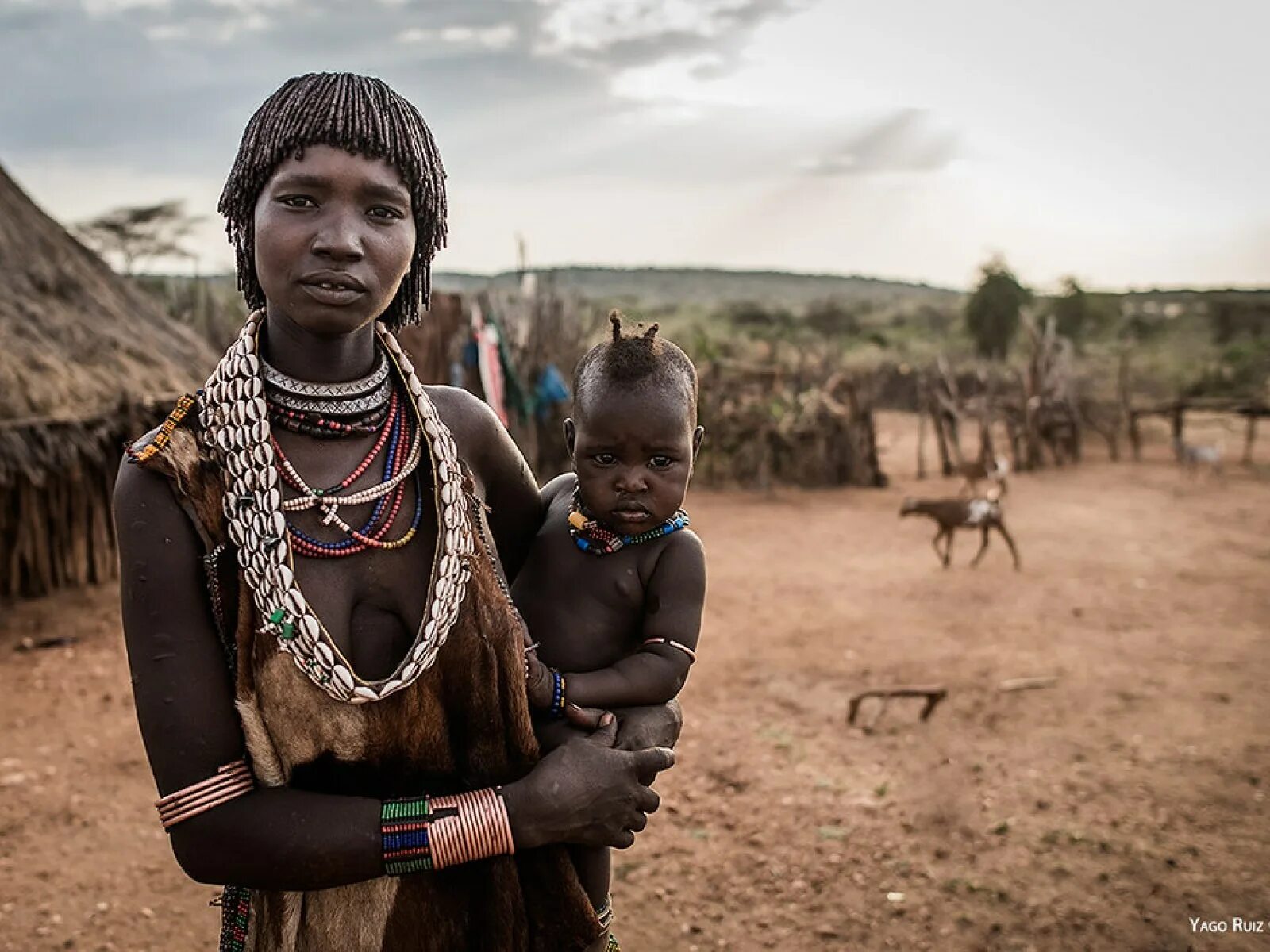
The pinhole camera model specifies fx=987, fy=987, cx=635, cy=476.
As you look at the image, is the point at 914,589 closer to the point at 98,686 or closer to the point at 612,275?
the point at 98,686

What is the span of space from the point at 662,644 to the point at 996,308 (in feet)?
101

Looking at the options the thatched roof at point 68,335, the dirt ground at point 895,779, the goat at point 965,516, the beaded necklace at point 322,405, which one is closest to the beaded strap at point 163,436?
the beaded necklace at point 322,405

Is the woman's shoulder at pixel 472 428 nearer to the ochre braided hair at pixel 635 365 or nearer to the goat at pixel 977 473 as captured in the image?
the ochre braided hair at pixel 635 365

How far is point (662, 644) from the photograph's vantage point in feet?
6.01

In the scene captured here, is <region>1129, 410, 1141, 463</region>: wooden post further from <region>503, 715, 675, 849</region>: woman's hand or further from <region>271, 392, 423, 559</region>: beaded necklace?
<region>271, 392, 423, 559</region>: beaded necklace

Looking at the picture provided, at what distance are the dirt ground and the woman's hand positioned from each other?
8.54 ft

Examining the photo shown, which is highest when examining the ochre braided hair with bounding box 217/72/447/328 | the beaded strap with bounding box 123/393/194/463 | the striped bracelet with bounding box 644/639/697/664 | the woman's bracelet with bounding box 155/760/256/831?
the ochre braided hair with bounding box 217/72/447/328

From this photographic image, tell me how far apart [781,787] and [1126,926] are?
167 cm

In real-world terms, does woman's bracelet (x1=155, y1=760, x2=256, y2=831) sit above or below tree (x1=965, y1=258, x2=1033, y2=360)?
below

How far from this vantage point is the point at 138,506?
1273 millimetres

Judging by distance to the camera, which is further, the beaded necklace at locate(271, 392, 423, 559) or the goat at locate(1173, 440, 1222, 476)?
the goat at locate(1173, 440, 1222, 476)

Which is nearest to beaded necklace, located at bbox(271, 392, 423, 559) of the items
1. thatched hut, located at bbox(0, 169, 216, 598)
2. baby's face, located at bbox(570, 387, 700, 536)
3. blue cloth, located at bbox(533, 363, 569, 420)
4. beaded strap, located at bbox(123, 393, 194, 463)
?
beaded strap, located at bbox(123, 393, 194, 463)

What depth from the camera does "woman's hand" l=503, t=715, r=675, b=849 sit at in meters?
1.42

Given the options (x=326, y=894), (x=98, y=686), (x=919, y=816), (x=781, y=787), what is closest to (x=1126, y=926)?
(x=919, y=816)
